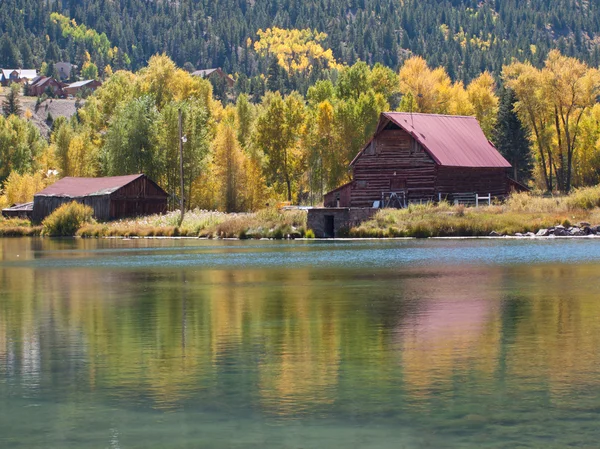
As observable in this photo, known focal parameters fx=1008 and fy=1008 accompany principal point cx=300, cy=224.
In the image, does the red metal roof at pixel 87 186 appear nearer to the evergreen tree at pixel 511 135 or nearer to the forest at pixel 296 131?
the forest at pixel 296 131

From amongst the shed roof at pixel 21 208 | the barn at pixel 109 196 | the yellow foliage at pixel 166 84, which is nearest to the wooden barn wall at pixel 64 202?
the barn at pixel 109 196

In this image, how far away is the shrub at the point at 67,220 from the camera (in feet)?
279

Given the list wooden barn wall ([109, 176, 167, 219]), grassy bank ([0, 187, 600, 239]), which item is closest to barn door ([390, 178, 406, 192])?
grassy bank ([0, 187, 600, 239])

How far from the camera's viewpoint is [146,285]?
113 ft

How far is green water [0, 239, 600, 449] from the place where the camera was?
13344 millimetres

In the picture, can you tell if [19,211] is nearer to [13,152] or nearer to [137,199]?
[137,199]

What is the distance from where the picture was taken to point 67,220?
85.2 metres

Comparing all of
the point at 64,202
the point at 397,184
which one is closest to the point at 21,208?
the point at 64,202

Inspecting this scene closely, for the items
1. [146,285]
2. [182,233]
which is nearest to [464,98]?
[182,233]

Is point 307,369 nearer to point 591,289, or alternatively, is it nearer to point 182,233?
point 591,289

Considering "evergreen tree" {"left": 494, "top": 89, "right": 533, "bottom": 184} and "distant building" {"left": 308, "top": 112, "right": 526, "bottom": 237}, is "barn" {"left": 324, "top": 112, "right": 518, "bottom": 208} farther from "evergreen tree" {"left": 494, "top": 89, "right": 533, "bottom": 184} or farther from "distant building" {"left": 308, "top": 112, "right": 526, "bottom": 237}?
"evergreen tree" {"left": 494, "top": 89, "right": 533, "bottom": 184}

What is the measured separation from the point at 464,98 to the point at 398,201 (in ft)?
113

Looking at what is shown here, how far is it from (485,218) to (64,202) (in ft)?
143

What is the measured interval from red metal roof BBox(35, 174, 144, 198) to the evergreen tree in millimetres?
33722
